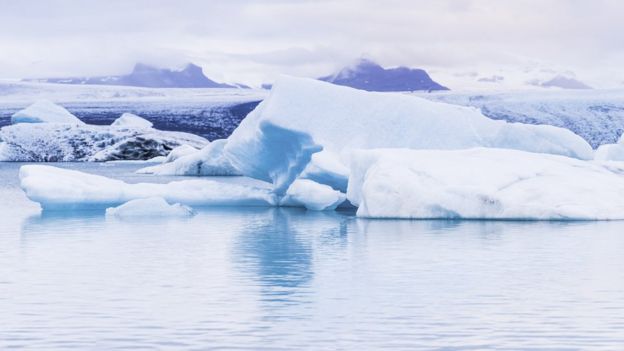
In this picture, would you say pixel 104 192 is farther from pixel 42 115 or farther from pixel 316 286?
pixel 42 115

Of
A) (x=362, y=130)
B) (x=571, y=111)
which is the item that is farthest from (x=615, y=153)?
(x=571, y=111)

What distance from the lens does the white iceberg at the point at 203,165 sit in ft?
86.4

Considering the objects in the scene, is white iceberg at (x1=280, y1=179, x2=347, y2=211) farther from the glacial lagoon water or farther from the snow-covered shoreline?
the glacial lagoon water

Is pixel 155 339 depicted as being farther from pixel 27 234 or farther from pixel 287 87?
pixel 287 87

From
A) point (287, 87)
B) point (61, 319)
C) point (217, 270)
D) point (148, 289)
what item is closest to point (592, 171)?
point (287, 87)

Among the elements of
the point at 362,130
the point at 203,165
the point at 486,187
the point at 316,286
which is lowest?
the point at 203,165

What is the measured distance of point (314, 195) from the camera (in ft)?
49.2

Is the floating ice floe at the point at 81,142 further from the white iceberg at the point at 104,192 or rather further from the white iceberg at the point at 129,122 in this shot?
the white iceberg at the point at 104,192

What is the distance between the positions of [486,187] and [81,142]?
84.8 ft

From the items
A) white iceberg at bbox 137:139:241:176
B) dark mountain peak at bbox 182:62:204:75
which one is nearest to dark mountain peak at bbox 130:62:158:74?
dark mountain peak at bbox 182:62:204:75

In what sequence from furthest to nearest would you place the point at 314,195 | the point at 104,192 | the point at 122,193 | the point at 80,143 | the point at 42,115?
the point at 42,115 → the point at 80,143 → the point at 122,193 → the point at 104,192 → the point at 314,195

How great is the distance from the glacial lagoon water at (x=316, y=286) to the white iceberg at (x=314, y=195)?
1878 millimetres

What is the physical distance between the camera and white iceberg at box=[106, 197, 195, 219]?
14398mm

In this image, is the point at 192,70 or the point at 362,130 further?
the point at 192,70
